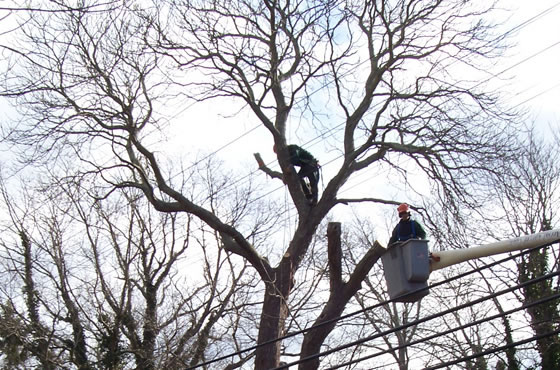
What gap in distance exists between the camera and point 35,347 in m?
18.9

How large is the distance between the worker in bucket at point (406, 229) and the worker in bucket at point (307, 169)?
13.7ft

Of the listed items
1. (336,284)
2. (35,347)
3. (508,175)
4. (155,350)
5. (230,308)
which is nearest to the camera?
(336,284)

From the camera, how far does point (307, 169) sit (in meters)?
12.1

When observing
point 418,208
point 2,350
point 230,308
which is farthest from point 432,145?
point 2,350

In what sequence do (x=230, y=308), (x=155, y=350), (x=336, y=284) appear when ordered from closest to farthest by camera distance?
1. (x=336, y=284)
2. (x=230, y=308)
3. (x=155, y=350)

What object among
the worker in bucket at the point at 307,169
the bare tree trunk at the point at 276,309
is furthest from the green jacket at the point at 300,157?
the bare tree trunk at the point at 276,309

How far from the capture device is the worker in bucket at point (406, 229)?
24.9ft

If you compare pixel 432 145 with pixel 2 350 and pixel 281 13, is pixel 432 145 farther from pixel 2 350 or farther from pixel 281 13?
pixel 2 350

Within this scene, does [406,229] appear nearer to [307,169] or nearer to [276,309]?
[276,309]

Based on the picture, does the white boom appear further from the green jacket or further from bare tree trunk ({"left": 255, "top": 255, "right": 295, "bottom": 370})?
the green jacket

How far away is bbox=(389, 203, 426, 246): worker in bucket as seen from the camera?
24.9 ft

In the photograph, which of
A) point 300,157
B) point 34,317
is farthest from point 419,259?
point 34,317

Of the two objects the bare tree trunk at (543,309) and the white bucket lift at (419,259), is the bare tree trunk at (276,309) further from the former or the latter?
the bare tree trunk at (543,309)

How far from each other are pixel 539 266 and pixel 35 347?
13.3m
